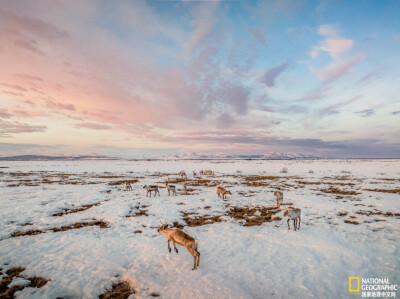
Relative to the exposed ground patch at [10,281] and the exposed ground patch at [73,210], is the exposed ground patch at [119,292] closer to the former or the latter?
the exposed ground patch at [10,281]

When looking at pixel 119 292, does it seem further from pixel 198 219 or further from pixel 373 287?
pixel 373 287

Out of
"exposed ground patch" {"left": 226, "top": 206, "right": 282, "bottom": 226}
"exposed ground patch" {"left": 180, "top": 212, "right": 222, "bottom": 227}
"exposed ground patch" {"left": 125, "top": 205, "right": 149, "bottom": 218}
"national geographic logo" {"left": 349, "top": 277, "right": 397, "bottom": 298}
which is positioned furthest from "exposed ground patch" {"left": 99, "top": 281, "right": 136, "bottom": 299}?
"exposed ground patch" {"left": 226, "top": 206, "right": 282, "bottom": 226}

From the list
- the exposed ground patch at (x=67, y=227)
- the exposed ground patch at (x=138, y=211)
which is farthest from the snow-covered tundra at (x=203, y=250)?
the exposed ground patch at (x=138, y=211)

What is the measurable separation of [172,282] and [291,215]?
25.6 feet

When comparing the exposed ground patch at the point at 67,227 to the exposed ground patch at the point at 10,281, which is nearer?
the exposed ground patch at the point at 10,281

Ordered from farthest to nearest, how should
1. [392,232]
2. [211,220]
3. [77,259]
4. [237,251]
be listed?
[211,220] → [392,232] → [237,251] → [77,259]

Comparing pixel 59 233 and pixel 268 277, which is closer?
pixel 268 277

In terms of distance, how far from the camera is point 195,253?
7.19 meters

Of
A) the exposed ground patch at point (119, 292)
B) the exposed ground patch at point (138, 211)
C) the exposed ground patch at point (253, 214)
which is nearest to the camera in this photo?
the exposed ground patch at point (119, 292)

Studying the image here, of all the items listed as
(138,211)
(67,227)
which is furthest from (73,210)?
(138,211)

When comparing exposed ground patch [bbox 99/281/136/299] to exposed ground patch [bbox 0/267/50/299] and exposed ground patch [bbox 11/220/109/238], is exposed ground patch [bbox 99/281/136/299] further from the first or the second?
exposed ground patch [bbox 11/220/109/238]

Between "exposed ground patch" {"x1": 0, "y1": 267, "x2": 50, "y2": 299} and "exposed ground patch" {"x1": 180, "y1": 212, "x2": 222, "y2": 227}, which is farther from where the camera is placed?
"exposed ground patch" {"x1": 180, "y1": 212, "x2": 222, "y2": 227}

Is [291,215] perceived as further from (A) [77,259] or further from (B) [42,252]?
(B) [42,252]

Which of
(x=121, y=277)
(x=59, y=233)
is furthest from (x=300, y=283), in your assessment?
(x=59, y=233)
